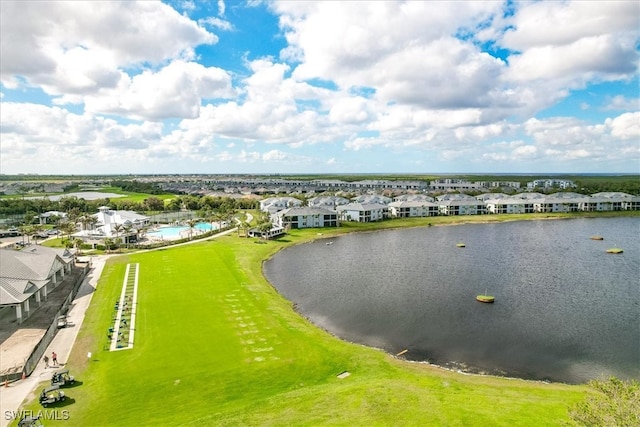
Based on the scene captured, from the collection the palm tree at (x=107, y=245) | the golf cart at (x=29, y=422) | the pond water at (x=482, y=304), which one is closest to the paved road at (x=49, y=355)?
the golf cart at (x=29, y=422)

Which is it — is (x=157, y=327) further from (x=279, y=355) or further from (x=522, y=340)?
(x=522, y=340)

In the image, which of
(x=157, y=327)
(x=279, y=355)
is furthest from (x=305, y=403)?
(x=157, y=327)

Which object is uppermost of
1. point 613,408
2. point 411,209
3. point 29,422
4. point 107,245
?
point 613,408

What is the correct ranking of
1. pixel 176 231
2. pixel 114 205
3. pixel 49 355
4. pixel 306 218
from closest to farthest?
pixel 49 355 < pixel 176 231 < pixel 306 218 < pixel 114 205

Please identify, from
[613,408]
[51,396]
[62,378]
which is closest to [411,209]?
[62,378]

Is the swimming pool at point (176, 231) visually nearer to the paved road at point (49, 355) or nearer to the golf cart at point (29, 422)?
the paved road at point (49, 355)

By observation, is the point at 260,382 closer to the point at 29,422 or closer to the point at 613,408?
the point at 29,422
